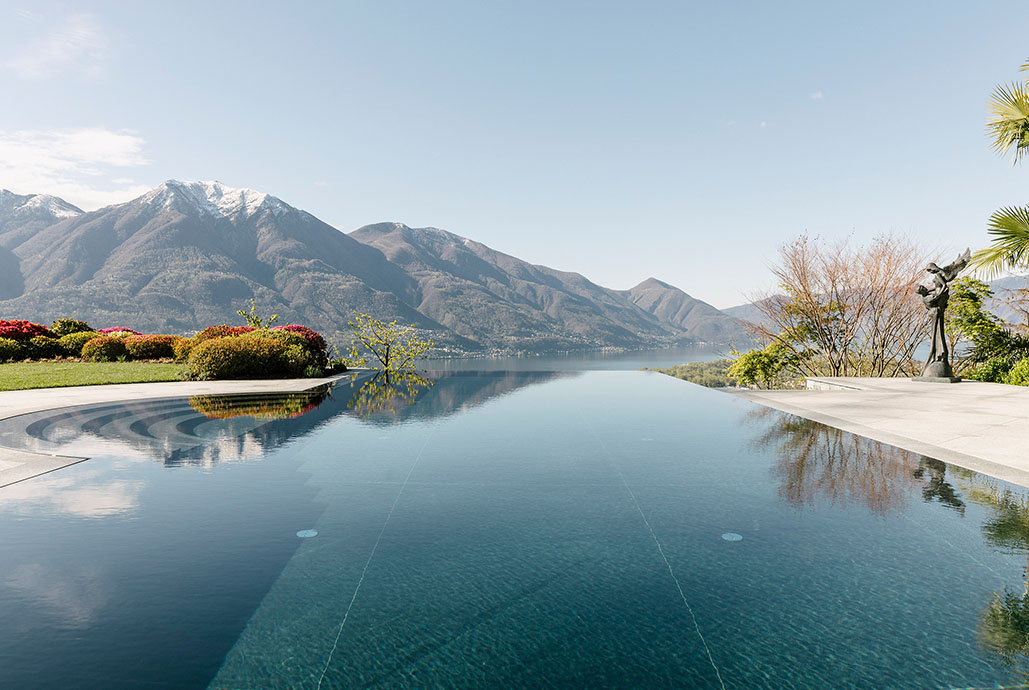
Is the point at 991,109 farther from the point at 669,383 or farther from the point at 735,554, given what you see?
the point at 735,554

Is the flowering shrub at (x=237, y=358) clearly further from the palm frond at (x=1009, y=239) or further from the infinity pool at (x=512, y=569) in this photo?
the palm frond at (x=1009, y=239)

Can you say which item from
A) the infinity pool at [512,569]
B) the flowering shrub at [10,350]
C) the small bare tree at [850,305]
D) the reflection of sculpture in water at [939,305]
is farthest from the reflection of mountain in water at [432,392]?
the flowering shrub at [10,350]

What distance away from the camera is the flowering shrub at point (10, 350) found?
1997cm

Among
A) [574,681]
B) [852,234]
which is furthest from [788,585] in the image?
[852,234]

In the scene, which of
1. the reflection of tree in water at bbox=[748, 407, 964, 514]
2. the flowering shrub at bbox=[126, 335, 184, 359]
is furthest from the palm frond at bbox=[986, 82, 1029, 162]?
the flowering shrub at bbox=[126, 335, 184, 359]

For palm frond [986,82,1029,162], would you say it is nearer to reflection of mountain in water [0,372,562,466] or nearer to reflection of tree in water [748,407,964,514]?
reflection of tree in water [748,407,964,514]

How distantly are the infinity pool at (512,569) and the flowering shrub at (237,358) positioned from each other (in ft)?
31.3

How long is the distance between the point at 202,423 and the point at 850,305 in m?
16.8

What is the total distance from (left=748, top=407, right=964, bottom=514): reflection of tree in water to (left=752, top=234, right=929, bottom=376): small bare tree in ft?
30.8

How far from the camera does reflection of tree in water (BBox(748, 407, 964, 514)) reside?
15.9 feet

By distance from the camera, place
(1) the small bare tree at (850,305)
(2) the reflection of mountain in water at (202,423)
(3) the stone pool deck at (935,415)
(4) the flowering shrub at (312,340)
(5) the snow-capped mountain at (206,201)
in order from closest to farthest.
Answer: (3) the stone pool deck at (935,415) → (2) the reflection of mountain in water at (202,423) → (1) the small bare tree at (850,305) → (4) the flowering shrub at (312,340) → (5) the snow-capped mountain at (206,201)

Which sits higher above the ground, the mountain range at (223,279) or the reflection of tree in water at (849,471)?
the mountain range at (223,279)

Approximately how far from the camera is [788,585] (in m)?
3.24

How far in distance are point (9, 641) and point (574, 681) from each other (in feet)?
9.16
